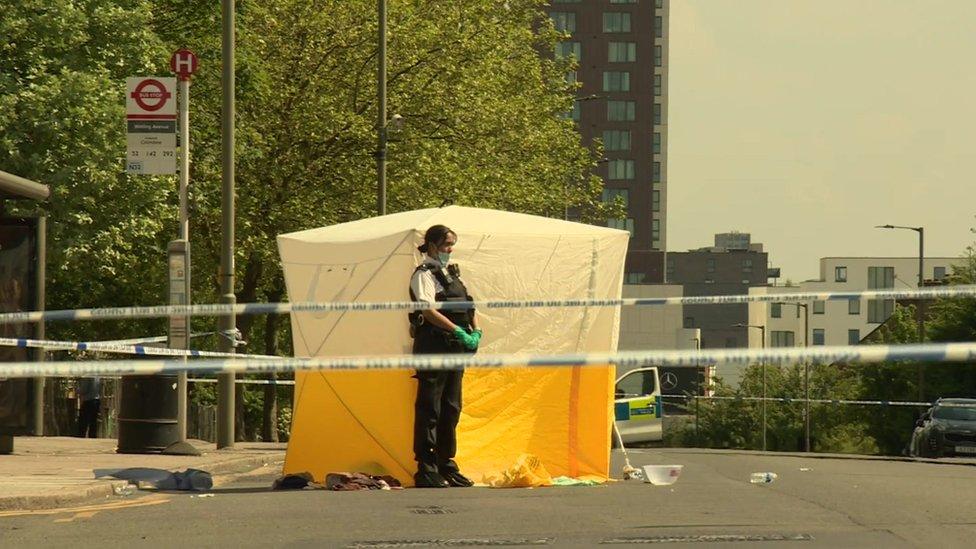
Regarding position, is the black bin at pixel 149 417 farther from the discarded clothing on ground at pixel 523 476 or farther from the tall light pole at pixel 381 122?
the tall light pole at pixel 381 122

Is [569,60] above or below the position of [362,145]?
above

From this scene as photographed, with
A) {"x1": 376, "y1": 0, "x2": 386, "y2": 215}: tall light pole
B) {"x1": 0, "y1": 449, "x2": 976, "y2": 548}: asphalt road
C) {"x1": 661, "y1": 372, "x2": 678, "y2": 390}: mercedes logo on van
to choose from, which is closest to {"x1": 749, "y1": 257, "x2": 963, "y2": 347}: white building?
{"x1": 661, "y1": 372, "x2": 678, "y2": 390}: mercedes logo on van

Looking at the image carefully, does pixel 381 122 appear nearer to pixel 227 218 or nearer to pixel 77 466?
pixel 227 218

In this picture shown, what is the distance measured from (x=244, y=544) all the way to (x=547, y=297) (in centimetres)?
618

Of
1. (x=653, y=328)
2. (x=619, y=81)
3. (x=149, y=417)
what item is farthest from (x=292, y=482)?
(x=619, y=81)

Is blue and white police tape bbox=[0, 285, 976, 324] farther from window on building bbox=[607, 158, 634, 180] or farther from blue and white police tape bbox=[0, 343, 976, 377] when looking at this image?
window on building bbox=[607, 158, 634, 180]

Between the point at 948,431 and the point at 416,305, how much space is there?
2221 cm

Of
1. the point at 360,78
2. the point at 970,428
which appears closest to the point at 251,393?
the point at 360,78

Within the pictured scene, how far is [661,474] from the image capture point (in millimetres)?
14648

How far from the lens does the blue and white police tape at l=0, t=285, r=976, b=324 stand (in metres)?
12.2

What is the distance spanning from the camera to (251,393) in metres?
62.6

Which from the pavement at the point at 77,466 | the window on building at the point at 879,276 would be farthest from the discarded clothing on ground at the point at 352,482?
the window on building at the point at 879,276

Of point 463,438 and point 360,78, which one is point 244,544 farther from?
point 360,78

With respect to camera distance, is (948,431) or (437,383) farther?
(948,431)
